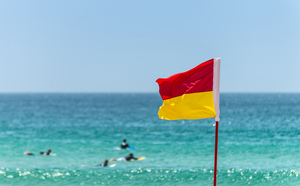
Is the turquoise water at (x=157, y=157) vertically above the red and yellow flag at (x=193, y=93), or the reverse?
the red and yellow flag at (x=193, y=93)

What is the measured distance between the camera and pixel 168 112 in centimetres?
1159

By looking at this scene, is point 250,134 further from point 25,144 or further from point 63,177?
point 63,177

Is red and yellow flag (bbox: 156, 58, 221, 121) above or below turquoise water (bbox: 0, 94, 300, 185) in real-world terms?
above

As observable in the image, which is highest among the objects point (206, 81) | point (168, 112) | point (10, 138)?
point (206, 81)

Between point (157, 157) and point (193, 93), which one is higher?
point (193, 93)

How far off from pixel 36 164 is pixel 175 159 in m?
9.66

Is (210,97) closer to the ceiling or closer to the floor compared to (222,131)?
closer to the ceiling

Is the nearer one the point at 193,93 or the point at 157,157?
the point at 193,93

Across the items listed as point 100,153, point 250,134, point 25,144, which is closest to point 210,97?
point 100,153

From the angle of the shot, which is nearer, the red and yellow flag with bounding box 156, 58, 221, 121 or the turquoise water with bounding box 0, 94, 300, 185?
the red and yellow flag with bounding box 156, 58, 221, 121

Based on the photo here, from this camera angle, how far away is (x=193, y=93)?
11.4 meters

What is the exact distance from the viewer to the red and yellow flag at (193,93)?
11.2 m

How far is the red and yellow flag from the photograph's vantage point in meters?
11.2

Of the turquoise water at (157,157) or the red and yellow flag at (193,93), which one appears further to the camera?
the turquoise water at (157,157)
